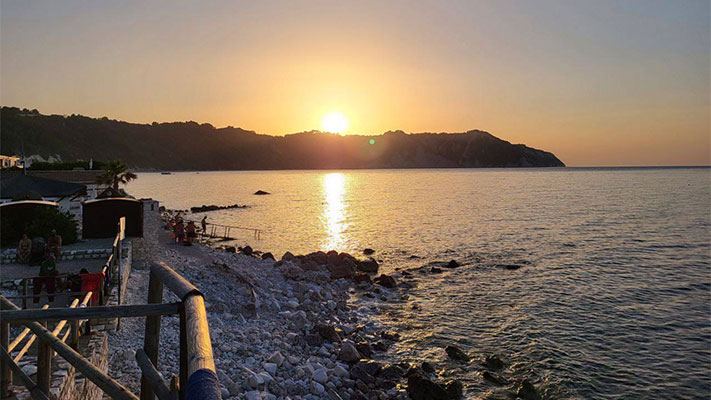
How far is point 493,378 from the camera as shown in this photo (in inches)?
525

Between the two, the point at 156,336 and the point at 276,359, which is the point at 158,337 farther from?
the point at 276,359

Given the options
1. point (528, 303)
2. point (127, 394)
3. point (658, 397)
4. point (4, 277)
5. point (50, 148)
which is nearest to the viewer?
point (127, 394)

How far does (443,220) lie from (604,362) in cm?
3910

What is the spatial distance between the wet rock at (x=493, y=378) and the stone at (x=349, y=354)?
4.10 meters

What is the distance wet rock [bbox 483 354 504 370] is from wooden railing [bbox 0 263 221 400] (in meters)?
13.0

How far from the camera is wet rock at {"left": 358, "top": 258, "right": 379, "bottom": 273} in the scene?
27594 millimetres

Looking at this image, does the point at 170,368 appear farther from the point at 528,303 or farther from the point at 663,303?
the point at 663,303

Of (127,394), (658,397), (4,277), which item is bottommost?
(658,397)

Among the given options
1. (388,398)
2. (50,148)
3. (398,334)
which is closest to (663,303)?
(398,334)

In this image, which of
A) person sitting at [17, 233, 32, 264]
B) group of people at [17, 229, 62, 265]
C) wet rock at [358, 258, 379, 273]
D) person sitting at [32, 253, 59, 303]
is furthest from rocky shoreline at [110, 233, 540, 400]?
person sitting at [17, 233, 32, 264]

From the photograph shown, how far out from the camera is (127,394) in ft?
10.1

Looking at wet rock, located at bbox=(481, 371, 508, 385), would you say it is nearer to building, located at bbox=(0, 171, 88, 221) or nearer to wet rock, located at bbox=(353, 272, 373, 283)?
wet rock, located at bbox=(353, 272, 373, 283)

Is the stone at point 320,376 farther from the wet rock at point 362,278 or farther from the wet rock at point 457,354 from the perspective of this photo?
the wet rock at point 362,278

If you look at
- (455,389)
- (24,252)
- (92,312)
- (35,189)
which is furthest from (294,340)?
(35,189)
